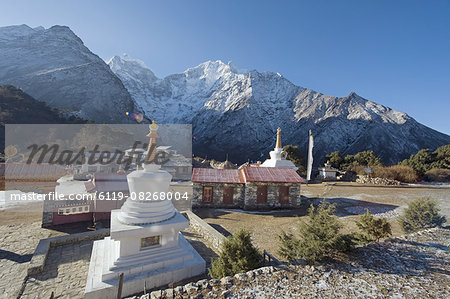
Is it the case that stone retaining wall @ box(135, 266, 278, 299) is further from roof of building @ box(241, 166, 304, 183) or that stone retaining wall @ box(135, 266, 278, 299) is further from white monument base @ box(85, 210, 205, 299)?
roof of building @ box(241, 166, 304, 183)

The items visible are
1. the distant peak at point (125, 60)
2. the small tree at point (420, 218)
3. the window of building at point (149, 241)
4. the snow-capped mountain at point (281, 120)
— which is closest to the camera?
the window of building at point (149, 241)

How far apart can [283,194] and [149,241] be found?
10437mm

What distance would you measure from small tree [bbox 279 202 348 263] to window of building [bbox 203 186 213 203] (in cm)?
877

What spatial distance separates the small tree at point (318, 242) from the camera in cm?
559

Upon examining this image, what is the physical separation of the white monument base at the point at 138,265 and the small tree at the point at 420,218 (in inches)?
387

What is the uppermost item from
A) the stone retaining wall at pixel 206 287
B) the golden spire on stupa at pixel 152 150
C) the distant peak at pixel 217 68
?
the distant peak at pixel 217 68

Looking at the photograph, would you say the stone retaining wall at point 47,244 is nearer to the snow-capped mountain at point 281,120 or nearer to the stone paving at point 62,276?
the stone paving at point 62,276

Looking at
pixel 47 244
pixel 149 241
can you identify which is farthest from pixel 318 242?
pixel 47 244

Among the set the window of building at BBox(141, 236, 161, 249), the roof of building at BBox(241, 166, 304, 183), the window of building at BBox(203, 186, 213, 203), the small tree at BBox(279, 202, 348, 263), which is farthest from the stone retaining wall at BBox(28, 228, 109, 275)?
the roof of building at BBox(241, 166, 304, 183)

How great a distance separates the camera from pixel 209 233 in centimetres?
947

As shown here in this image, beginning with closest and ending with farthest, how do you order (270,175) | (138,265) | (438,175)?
1. (138,265)
2. (270,175)
3. (438,175)

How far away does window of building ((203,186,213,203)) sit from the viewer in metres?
14.5

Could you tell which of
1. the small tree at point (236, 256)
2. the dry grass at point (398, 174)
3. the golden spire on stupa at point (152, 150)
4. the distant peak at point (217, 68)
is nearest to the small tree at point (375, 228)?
the small tree at point (236, 256)

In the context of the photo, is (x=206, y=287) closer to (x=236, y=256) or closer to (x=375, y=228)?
(x=236, y=256)
